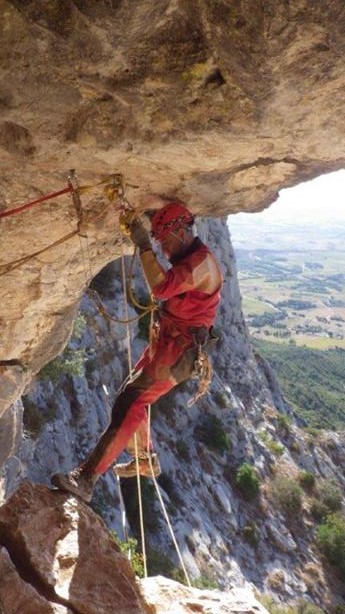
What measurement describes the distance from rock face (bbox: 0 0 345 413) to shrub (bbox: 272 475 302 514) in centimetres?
2689

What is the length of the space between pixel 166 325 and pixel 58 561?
92.9 inches

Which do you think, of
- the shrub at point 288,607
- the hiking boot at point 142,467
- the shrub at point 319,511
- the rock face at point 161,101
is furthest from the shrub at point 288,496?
the rock face at point 161,101

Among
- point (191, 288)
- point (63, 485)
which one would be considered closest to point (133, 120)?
point (191, 288)

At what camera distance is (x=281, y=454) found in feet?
110

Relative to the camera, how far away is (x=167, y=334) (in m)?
5.30

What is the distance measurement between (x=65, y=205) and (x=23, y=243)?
78 cm

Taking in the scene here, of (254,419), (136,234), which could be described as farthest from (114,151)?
(254,419)

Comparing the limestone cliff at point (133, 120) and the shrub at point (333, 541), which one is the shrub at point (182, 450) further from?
the limestone cliff at point (133, 120)

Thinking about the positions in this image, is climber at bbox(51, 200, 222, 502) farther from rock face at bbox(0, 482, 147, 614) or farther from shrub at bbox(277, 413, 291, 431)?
shrub at bbox(277, 413, 291, 431)

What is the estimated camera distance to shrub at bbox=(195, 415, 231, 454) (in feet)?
95.1

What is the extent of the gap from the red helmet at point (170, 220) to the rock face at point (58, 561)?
2709mm

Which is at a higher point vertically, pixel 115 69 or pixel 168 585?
pixel 115 69

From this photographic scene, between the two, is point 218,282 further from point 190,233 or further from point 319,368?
point 319,368

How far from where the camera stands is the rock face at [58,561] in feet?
12.7
